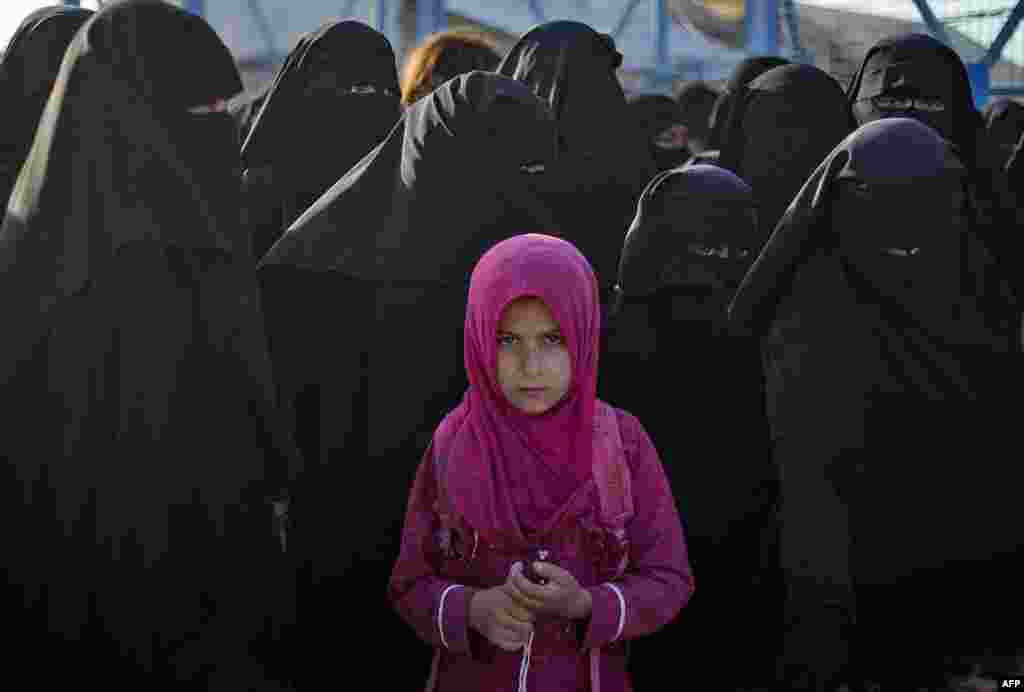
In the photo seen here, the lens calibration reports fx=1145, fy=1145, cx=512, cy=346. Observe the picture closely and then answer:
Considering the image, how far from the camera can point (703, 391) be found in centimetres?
281

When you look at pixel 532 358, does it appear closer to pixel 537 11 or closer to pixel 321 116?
pixel 321 116

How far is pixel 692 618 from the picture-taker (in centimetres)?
294

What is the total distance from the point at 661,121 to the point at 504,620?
4.26 metres

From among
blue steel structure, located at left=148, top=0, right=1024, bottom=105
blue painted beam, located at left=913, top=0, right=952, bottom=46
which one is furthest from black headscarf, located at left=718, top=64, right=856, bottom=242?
blue painted beam, located at left=913, top=0, right=952, bottom=46

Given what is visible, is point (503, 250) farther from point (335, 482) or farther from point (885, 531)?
point (885, 531)

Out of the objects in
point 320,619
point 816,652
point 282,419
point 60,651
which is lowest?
point 816,652

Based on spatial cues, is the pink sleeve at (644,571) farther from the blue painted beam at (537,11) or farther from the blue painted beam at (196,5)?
the blue painted beam at (537,11)

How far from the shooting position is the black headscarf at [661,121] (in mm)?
5352

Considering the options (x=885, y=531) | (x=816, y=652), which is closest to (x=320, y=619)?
(x=816, y=652)

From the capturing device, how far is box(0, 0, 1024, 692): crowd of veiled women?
7.50 feet

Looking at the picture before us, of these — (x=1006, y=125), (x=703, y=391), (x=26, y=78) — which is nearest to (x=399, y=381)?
(x=703, y=391)

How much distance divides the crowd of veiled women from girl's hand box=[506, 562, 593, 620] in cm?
87

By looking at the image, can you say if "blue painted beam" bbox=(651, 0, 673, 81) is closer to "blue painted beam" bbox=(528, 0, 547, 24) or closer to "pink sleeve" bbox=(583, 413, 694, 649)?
"blue painted beam" bbox=(528, 0, 547, 24)

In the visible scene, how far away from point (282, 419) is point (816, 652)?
144 cm
